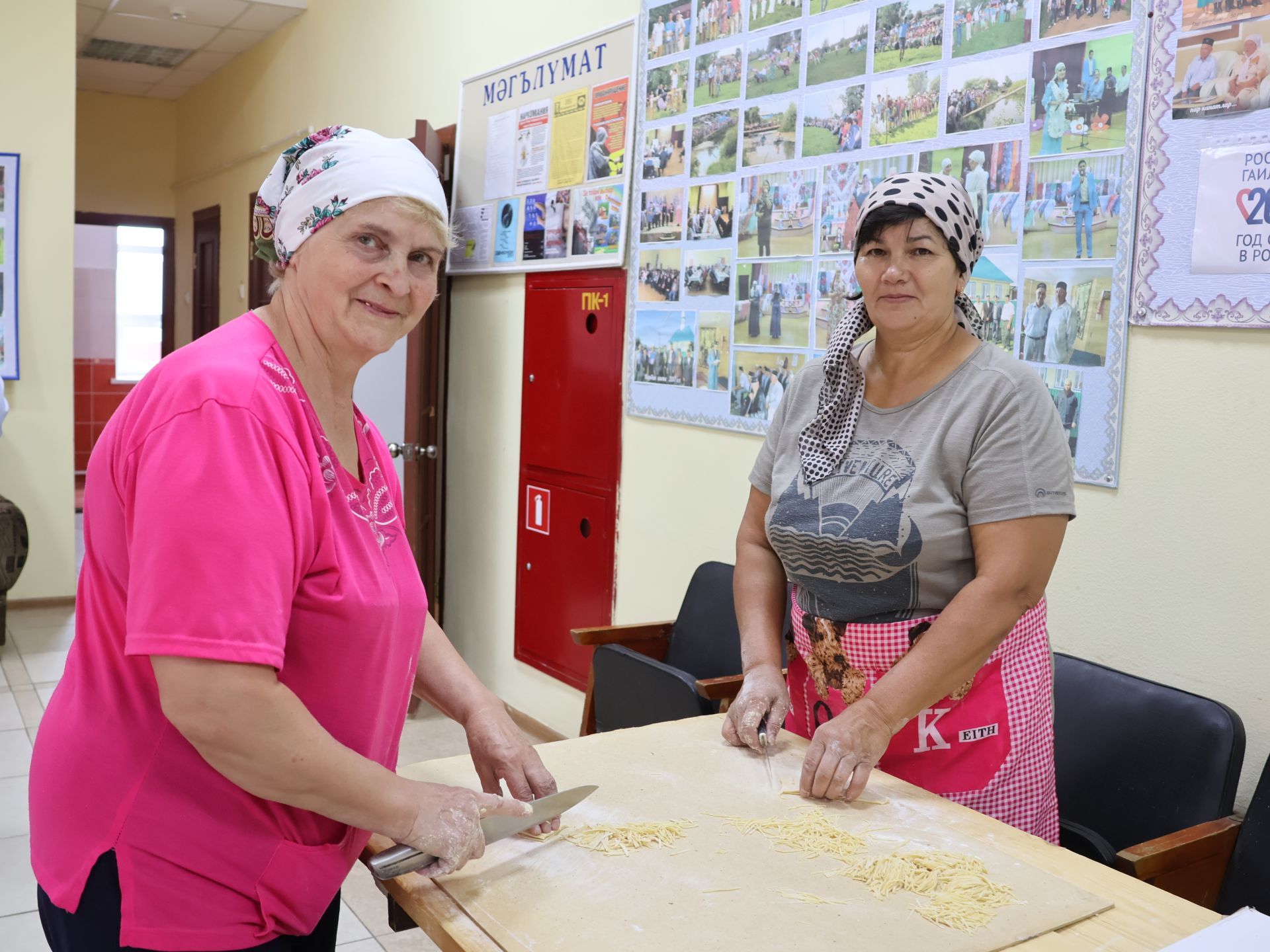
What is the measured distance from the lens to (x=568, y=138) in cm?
409

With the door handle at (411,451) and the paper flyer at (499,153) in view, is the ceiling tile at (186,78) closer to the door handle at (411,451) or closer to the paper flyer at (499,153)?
the paper flyer at (499,153)

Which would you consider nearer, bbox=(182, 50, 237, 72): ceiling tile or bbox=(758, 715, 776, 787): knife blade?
bbox=(758, 715, 776, 787): knife blade

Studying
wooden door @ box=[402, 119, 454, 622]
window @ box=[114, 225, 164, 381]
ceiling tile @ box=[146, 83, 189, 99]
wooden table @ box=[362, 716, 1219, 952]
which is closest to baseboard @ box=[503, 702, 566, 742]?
wooden door @ box=[402, 119, 454, 622]

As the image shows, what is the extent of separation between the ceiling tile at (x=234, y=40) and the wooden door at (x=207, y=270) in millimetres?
1215

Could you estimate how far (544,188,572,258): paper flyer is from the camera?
13.4ft

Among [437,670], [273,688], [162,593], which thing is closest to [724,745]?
[437,670]

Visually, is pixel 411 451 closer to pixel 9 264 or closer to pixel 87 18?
pixel 9 264

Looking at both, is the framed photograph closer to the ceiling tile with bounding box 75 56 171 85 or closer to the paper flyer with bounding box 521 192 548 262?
the ceiling tile with bounding box 75 56 171 85

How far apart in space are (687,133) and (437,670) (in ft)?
8.02

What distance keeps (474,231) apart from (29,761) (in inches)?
104

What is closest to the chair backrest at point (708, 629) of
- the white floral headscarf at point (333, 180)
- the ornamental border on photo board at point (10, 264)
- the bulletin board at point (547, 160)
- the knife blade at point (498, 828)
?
the bulletin board at point (547, 160)

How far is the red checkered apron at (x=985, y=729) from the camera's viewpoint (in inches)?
64.7

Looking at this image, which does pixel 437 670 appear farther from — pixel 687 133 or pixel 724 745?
pixel 687 133

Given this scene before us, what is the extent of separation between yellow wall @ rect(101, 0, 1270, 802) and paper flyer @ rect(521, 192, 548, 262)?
213 mm
